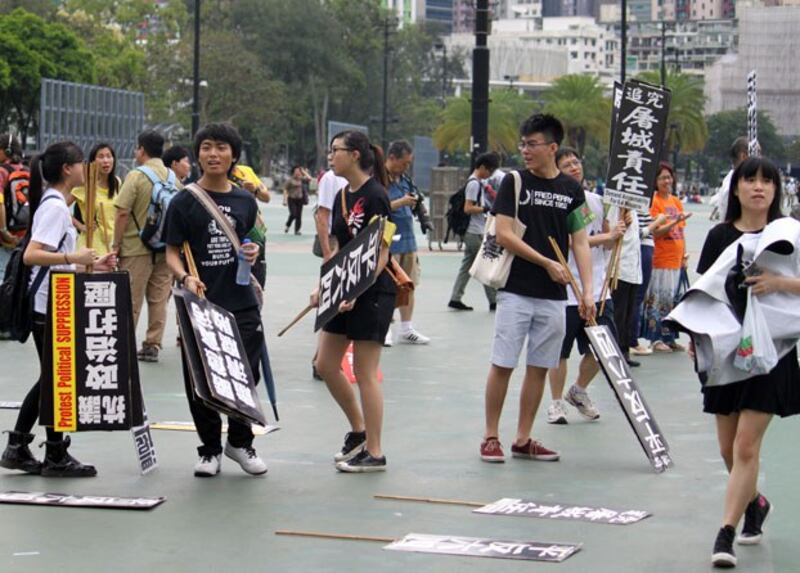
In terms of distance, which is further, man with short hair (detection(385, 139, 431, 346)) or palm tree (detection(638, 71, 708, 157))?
palm tree (detection(638, 71, 708, 157))

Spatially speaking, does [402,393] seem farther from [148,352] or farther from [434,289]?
[434,289]

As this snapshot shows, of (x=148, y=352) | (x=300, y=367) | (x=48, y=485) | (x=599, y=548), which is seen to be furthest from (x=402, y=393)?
(x=599, y=548)

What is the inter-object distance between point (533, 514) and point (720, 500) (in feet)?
3.24

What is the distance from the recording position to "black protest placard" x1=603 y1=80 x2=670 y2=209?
9820 millimetres

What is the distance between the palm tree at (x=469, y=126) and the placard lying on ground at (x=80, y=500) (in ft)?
267

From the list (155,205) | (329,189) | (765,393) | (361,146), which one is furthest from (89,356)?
(155,205)

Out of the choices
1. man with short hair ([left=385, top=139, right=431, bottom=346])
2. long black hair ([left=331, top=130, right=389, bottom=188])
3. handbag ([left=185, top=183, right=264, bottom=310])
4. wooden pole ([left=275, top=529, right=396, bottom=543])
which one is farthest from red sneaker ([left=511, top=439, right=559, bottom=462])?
man with short hair ([left=385, top=139, right=431, bottom=346])

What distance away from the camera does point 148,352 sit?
12.4 metres

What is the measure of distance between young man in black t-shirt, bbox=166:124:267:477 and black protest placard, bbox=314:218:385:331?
389 millimetres

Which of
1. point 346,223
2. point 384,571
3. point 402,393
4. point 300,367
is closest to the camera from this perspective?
point 384,571

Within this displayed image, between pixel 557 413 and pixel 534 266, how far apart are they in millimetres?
1779

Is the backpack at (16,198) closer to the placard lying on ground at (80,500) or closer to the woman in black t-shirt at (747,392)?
the placard lying on ground at (80,500)

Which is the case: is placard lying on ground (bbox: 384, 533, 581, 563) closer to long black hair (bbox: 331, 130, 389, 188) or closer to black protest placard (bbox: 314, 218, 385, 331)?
black protest placard (bbox: 314, 218, 385, 331)

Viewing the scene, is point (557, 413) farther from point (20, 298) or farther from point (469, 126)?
point (469, 126)
